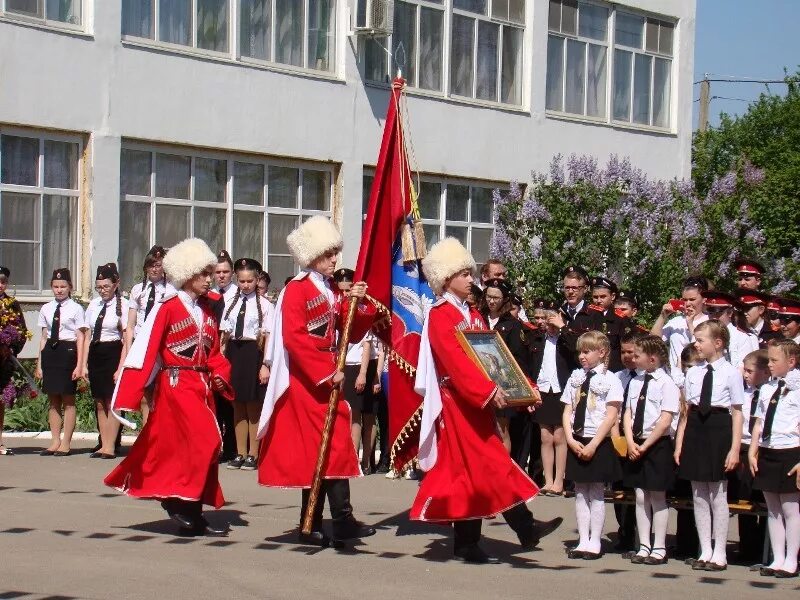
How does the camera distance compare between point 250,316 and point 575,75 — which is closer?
point 250,316

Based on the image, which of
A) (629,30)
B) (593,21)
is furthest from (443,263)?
(629,30)

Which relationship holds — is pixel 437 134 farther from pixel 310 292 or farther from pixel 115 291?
pixel 310 292

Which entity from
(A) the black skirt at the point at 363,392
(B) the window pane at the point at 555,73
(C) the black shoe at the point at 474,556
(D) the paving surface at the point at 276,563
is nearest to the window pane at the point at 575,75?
(B) the window pane at the point at 555,73

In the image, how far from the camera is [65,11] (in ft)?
62.1

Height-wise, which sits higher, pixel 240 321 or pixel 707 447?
pixel 240 321

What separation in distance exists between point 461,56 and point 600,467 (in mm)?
16012

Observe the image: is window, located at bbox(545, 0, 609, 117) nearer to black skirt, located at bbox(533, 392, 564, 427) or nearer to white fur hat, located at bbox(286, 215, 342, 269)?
black skirt, located at bbox(533, 392, 564, 427)

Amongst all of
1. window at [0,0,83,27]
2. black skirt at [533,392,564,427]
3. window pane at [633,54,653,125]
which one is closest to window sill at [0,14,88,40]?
window at [0,0,83,27]

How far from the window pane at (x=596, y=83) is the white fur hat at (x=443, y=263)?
1810cm

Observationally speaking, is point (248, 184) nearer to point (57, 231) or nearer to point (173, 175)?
point (173, 175)

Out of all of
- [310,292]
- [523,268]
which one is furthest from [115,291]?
[523,268]

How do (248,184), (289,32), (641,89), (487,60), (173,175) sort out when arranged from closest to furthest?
(173,175) < (248,184) < (289,32) < (487,60) < (641,89)

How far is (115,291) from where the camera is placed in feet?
49.0

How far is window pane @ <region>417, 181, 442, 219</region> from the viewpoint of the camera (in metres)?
24.2
